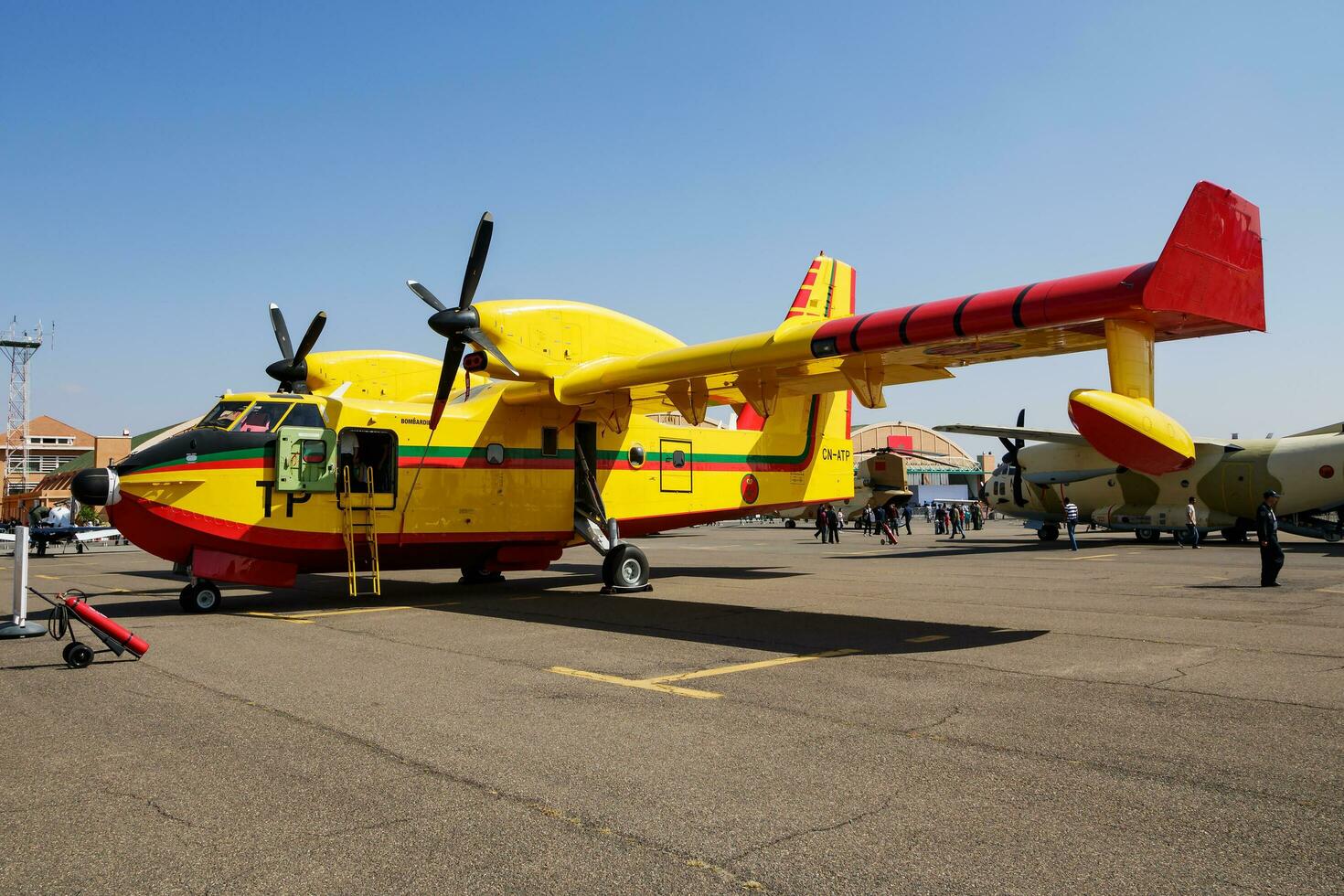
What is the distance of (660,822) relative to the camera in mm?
4273

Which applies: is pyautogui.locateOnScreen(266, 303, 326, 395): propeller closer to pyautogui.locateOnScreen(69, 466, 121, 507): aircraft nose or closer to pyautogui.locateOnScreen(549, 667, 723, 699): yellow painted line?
pyautogui.locateOnScreen(69, 466, 121, 507): aircraft nose

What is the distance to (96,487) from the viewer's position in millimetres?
12023

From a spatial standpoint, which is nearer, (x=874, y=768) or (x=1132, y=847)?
(x=1132, y=847)

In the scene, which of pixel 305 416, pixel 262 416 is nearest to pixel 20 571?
pixel 262 416

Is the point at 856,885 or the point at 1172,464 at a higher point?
the point at 1172,464

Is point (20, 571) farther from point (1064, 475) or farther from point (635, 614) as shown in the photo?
point (1064, 475)

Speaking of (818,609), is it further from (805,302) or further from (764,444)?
(805,302)

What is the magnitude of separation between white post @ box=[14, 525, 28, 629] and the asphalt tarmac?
1.61 ft

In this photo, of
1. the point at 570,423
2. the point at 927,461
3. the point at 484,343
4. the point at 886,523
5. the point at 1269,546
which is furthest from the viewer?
the point at 927,461

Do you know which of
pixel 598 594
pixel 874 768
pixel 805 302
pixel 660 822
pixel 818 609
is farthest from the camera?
pixel 805 302

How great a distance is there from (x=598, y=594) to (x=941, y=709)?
31.9ft

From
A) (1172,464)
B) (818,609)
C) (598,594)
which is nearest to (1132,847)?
(1172,464)

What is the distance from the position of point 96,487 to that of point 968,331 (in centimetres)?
1145

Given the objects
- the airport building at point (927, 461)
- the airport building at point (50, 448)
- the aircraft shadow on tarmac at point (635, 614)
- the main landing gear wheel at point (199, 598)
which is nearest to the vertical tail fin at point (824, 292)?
the aircraft shadow on tarmac at point (635, 614)
